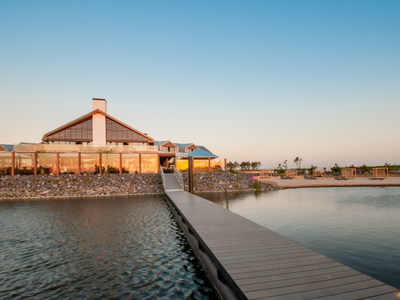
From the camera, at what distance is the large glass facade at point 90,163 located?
27.0 metres

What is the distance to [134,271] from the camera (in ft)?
20.2

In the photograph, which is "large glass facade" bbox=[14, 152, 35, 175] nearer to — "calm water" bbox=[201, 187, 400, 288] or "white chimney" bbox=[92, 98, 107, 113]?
"white chimney" bbox=[92, 98, 107, 113]

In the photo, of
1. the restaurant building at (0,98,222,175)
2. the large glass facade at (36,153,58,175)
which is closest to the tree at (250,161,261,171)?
the restaurant building at (0,98,222,175)

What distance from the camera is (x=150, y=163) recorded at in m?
29.3

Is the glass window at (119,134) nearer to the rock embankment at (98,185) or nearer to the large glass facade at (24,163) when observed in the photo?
the rock embankment at (98,185)

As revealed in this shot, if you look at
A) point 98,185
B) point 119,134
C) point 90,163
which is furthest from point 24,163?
point 119,134

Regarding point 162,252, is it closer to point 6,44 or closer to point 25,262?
point 25,262

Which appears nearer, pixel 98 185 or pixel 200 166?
pixel 98 185

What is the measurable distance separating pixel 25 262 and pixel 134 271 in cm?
350

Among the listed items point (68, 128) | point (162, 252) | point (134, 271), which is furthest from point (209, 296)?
point (68, 128)

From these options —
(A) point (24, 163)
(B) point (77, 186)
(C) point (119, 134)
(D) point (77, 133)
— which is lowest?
(B) point (77, 186)

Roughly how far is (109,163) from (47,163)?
22.2ft

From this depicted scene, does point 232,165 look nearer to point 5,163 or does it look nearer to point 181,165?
point 181,165

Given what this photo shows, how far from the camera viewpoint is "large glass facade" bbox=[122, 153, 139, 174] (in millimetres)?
28470
